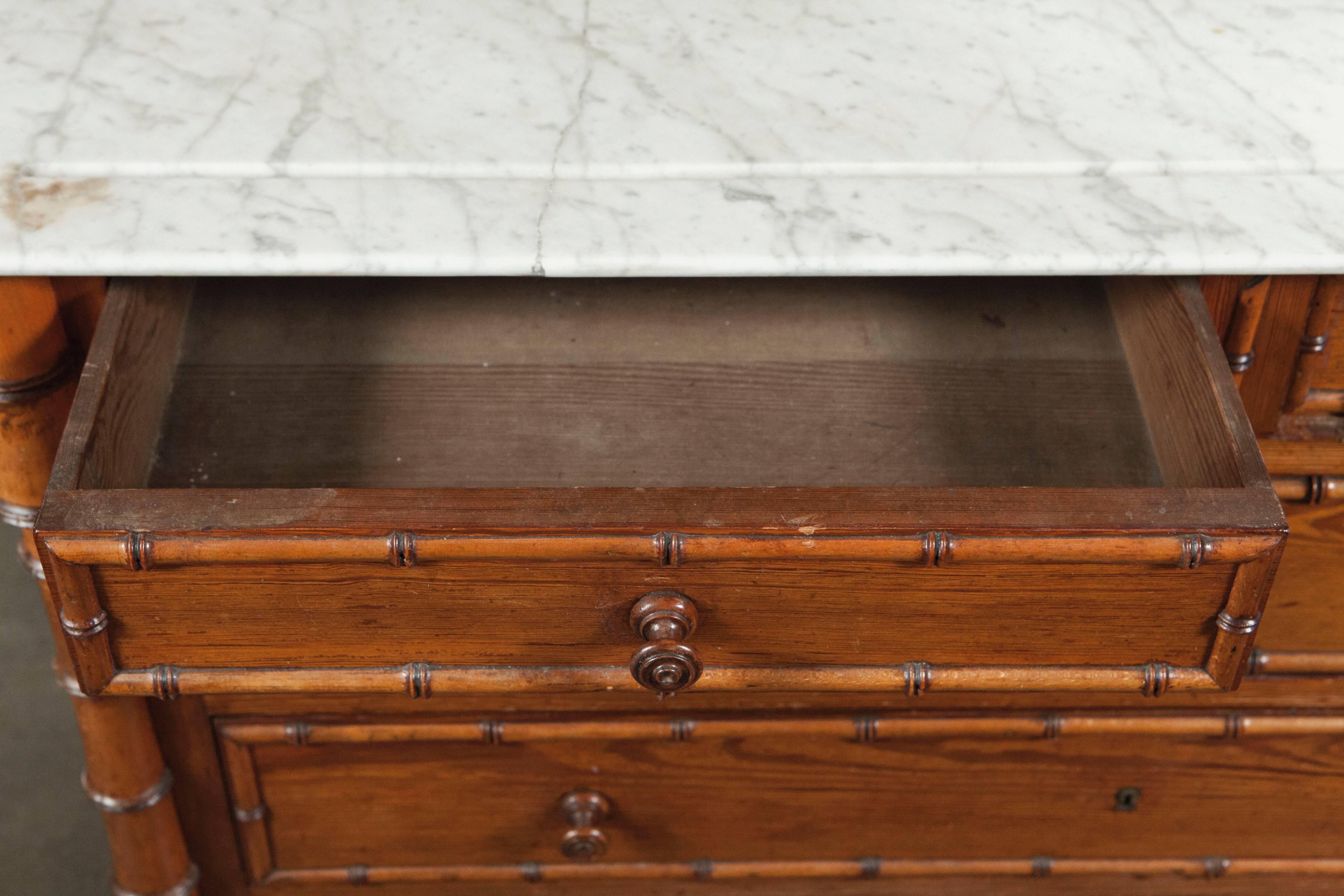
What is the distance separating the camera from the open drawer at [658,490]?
595 millimetres

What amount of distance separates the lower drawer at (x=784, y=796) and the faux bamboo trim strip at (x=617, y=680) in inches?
7.2

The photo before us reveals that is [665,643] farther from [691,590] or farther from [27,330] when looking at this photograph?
[27,330]

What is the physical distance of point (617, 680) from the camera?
2.17 ft

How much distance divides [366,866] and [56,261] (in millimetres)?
504

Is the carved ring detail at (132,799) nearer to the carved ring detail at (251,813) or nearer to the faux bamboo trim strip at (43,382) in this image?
the carved ring detail at (251,813)

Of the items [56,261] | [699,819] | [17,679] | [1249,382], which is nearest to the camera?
[56,261]

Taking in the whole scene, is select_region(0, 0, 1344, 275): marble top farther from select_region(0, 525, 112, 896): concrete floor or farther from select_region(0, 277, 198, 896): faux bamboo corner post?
select_region(0, 525, 112, 896): concrete floor

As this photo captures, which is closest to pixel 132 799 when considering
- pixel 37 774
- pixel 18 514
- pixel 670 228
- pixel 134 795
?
pixel 134 795

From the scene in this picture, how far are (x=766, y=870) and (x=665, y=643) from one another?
0.39 m

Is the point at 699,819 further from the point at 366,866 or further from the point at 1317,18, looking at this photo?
the point at 1317,18

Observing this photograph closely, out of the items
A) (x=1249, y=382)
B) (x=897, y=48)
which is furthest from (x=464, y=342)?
(x=1249, y=382)

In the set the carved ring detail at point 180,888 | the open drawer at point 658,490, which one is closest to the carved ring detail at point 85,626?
the open drawer at point 658,490

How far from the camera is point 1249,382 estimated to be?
0.79m

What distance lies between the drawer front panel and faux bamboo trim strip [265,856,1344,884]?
1.10ft
